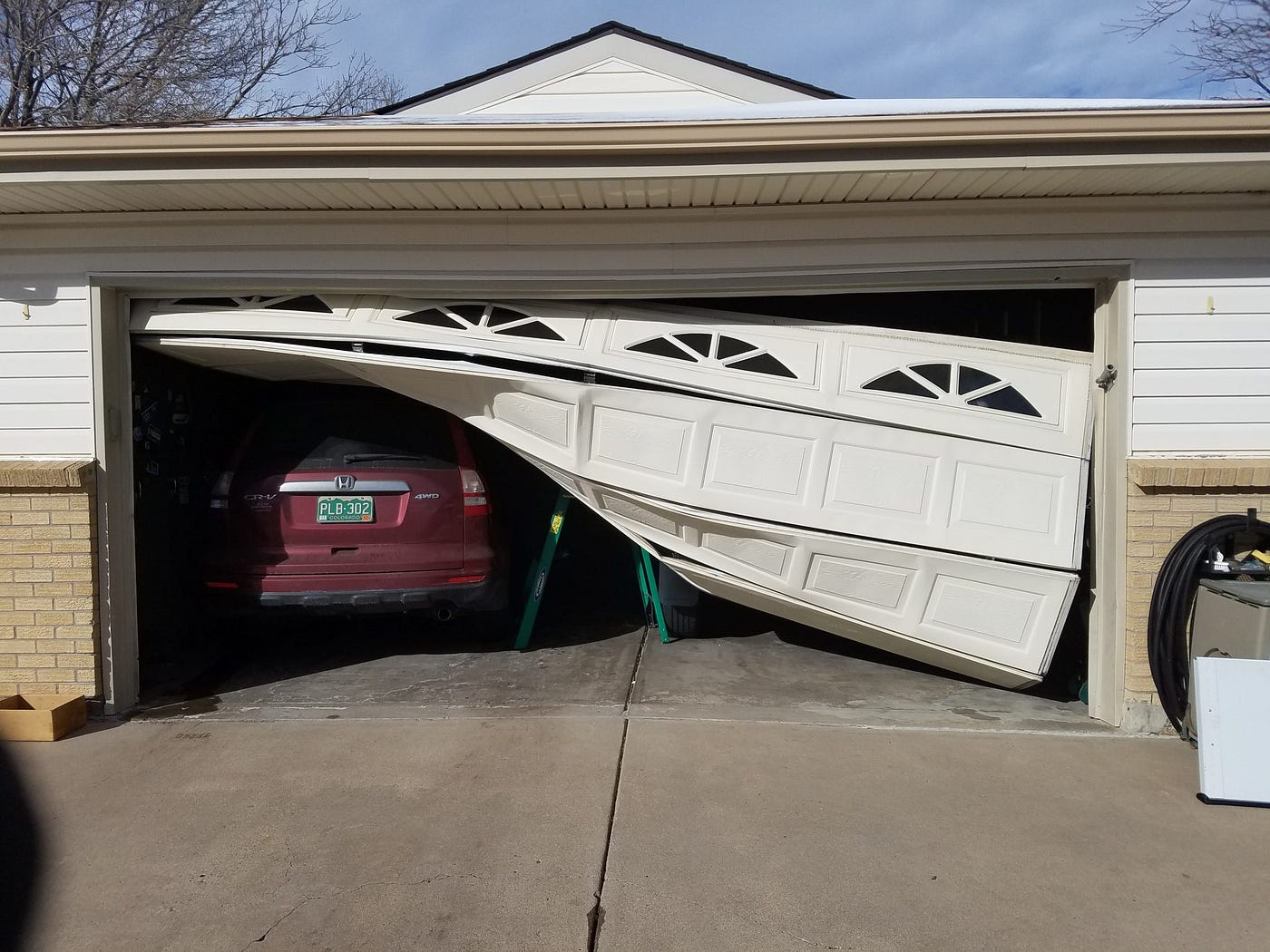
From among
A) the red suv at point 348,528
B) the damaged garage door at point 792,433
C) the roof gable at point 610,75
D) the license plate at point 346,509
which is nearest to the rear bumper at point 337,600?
the red suv at point 348,528

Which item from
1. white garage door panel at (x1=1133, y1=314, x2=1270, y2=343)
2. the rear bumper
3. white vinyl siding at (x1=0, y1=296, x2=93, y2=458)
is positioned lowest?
the rear bumper

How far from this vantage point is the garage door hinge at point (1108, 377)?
444cm

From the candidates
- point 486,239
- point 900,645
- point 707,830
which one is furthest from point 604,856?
point 486,239

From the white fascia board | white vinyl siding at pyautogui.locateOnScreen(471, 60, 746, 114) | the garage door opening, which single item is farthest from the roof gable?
the white fascia board

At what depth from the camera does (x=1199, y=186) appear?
13.7 feet

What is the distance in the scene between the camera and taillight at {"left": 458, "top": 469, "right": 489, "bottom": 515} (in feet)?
17.0

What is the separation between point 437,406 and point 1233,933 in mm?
4272

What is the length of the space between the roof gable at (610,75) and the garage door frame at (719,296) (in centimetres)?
496

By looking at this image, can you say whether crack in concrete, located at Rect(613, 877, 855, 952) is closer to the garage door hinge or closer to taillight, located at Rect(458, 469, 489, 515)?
taillight, located at Rect(458, 469, 489, 515)

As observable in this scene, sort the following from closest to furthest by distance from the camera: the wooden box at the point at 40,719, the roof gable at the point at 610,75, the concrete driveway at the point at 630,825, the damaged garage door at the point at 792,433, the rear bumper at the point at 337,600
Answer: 1. the concrete driveway at the point at 630,825
2. the wooden box at the point at 40,719
3. the damaged garage door at the point at 792,433
4. the rear bumper at the point at 337,600
5. the roof gable at the point at 610,75

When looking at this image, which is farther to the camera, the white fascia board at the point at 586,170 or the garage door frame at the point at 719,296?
the garage door frame at the point at 719,296

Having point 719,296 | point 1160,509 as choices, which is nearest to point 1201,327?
point 1160,509

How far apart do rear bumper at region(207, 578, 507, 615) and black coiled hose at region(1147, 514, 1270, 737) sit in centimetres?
378

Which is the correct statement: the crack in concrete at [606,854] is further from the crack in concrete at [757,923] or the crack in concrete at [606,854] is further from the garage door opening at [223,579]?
the garage door opening at [223,579]
